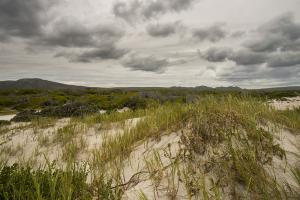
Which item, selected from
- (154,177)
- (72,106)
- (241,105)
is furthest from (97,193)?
(72,106)

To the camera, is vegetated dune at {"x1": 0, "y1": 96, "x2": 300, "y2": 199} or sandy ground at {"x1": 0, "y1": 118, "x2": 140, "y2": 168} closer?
vegetated dune at {"x1": 0, "y1": 96, "x2": 300, "y2": 199}

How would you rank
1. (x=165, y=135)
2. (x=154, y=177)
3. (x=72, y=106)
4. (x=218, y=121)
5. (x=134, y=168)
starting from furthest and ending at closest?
(x=72, y=106), (x=165, y=135), (x=218, y=121), (x=134, y=168), (x=154, y=177)

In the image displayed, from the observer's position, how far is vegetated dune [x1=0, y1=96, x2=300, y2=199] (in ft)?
10.9

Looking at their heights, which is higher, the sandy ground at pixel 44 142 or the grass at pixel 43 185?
the grass at pixel 43 185

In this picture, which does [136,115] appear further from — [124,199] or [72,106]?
[72,106]

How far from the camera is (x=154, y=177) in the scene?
3734mm

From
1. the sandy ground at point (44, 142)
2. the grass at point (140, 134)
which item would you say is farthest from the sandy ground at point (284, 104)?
the sandy ground at point (44, 142)

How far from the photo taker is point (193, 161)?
13.0 feet

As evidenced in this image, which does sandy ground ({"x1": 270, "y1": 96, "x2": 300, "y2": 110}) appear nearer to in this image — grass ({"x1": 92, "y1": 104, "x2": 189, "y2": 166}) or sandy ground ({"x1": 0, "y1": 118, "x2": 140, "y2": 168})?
grass ({"x1": 92, "y1": 104, "x2": 189, "y2": 166})

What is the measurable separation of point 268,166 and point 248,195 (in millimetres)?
801

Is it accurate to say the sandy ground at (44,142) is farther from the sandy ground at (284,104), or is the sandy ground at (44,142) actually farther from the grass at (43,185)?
the sandy ground at (284,104)

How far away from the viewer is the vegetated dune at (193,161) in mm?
3330

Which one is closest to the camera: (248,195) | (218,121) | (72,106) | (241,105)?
(248,195)

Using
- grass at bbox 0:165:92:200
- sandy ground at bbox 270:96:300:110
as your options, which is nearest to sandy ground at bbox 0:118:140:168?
grass at bbox 0:165:92:200
